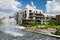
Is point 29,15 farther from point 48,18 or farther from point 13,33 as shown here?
point 13,33

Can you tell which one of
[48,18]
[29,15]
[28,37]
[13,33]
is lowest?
[28,37]

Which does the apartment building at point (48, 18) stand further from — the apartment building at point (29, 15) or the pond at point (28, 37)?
the pond at point (28, 37)

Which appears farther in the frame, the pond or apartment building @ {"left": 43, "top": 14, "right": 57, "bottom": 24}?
apartment building @ {"left": 43, "top": 14, "right": 57, "bottom": 24}

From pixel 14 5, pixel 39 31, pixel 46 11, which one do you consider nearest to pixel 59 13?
pixel 46 11

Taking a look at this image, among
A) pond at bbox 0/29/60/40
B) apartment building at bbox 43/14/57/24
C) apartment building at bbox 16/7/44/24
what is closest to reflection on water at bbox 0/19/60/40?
pond at bbox 0/29/60/40

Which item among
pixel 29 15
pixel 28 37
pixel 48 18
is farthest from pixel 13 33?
pixel 48 18

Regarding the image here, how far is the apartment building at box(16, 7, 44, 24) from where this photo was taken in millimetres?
7504

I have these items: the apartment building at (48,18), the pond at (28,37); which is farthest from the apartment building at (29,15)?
the pond at (28,37)

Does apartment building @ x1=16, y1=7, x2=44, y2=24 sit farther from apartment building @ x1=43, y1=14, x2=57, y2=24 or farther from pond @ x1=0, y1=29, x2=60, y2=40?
pond @ x1=0, y1=29, x2=60, y2=40

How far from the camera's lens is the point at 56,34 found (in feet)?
24.9

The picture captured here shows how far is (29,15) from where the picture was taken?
7629 millimetres

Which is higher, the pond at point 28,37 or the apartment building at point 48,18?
the apartment building at point 48,18

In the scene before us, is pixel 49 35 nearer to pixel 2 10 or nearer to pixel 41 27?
pixel 41 27

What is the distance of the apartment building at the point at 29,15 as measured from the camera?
295 inches
